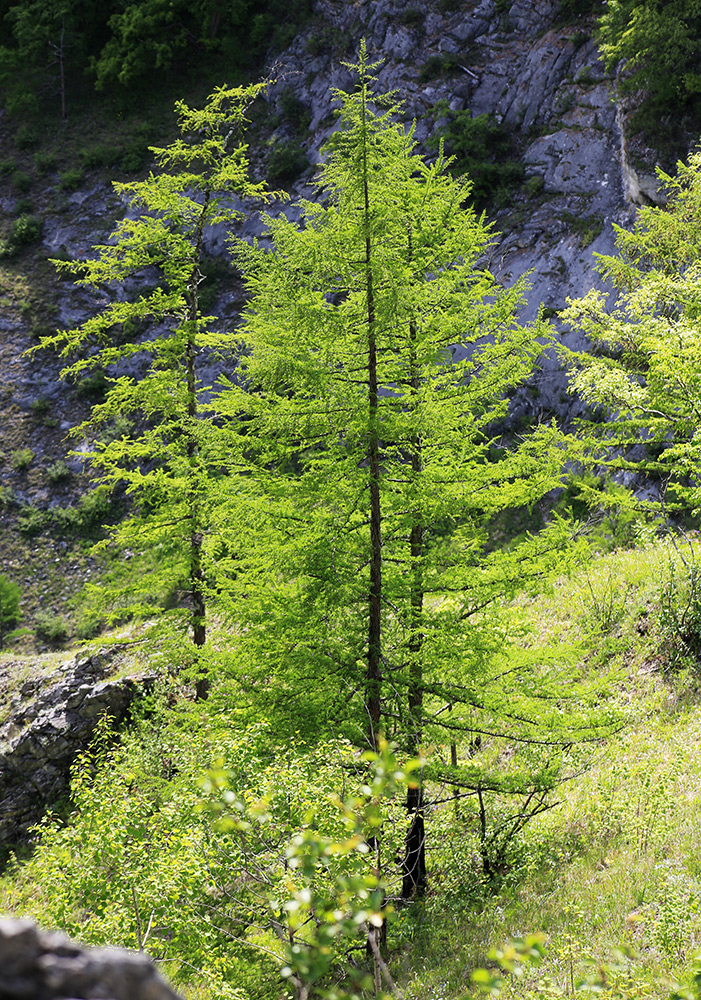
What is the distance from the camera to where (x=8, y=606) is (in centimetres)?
2139

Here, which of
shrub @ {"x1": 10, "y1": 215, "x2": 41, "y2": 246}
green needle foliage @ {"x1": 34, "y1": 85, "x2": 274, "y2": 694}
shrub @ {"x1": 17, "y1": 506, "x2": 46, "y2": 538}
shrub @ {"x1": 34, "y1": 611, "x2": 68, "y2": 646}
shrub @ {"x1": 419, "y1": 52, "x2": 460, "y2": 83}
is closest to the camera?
green needle foliage @ {"x1": 34, "y1": 85, "x2": 274, "y2": 694}

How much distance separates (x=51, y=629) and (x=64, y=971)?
22468 mm

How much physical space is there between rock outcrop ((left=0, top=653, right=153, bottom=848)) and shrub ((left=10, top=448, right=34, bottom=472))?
581 inches

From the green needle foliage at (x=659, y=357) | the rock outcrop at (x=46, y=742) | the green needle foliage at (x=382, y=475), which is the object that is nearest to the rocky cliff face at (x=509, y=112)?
the green needle foliage at (x=659, y=357)

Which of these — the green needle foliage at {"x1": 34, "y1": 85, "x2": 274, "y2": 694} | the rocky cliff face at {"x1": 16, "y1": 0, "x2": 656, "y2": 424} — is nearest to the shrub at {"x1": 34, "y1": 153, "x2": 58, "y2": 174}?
the rocky cliff face at {"x1": 16, "y1": 0, "x2": 656, "y2": 424}

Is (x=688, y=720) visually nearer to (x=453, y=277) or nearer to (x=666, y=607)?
Result: (x=666, y=607)

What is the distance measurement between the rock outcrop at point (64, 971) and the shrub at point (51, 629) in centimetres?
2234

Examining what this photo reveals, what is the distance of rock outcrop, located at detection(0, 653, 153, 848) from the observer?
12727 mm

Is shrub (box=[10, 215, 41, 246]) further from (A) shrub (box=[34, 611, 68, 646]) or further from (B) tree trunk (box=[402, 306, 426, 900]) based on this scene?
(B) tree trunk (box=[402, 306, 426, 900])

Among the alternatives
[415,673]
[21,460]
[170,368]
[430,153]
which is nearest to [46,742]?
[170,368]

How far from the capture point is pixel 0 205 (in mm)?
32500

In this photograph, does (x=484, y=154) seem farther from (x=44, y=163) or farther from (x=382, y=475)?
(x=382, y=475)

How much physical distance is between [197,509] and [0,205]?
31151 millimetres

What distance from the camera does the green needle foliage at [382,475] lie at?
5.77m
